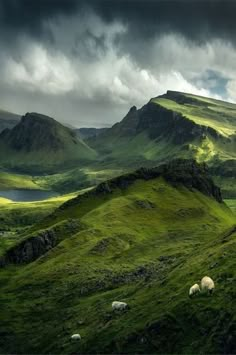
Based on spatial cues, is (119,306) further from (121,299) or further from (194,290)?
(194,290)

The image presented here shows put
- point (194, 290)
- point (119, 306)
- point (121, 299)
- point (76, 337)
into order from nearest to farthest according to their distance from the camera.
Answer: point (194, 290) → point (76, 337) → point (119, 306) → point (121, 299)

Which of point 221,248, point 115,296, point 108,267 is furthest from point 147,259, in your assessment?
point 221,248

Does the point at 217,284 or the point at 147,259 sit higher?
the point at 217,284

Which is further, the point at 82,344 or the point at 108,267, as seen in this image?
the point at 108,267

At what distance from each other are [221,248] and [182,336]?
133 feet

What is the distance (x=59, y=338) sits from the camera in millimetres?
119750

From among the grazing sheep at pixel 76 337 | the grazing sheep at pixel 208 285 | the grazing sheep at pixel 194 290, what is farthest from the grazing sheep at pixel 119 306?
the grazing sheep at pixel 208 285

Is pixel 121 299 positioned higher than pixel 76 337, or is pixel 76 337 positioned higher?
pixel 121 299

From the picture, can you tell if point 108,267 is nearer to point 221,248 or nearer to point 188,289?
point 221,248

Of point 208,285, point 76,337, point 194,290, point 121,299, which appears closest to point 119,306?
point 76,337

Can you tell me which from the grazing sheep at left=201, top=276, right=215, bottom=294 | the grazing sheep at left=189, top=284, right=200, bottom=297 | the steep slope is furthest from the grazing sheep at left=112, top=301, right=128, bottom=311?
the grazing sheep at left=201, top=276, right=215, bottom=294

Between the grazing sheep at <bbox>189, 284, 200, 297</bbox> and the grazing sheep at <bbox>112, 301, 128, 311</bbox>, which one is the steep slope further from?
the grazing sheep at <bbox>189, 284, 200, 297</bbox>

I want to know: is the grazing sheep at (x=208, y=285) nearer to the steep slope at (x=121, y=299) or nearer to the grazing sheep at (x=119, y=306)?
the steep slope at (x=121, y=299)

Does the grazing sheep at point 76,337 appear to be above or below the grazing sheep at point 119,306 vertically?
below
